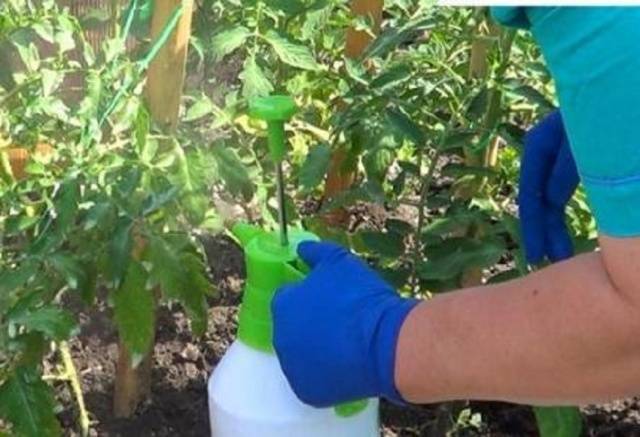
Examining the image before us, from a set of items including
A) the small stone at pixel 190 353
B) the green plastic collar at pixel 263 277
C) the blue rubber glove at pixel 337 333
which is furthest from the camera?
the small stone at pixel 190 353

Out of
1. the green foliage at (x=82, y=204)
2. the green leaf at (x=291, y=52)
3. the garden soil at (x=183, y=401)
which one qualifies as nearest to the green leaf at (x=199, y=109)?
the green foliage at (x=82, y=204)

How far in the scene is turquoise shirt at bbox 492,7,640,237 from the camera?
98 centimetres

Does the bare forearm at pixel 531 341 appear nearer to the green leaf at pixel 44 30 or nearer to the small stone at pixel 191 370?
the green leaf at pixel 44 30

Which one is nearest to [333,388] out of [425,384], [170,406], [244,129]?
[425,384]

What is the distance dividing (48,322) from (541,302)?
2.22 ft

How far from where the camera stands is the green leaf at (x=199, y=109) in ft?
5.97

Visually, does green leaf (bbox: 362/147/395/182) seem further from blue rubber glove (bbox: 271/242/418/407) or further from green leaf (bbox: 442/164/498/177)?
blue rubber glove (bbox: 271/242/418/407)

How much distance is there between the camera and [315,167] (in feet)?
6.15

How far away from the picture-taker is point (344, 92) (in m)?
2.03

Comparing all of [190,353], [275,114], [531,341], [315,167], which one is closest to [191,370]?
[190,353]

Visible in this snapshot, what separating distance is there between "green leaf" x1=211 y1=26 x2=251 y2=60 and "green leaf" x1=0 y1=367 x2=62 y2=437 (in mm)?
462

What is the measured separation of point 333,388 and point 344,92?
85 cm

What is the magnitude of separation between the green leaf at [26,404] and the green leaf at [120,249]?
0.49ft

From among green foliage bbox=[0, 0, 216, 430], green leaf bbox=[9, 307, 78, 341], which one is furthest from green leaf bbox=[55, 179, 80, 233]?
green leaf bbox=[9, 307, 78, 341]
